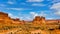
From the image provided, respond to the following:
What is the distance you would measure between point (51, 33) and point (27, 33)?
6.78m

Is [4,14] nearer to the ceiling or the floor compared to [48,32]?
nearer to the ceiling

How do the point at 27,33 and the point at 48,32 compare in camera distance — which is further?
the point at 48,32

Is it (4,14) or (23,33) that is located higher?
(4,14)

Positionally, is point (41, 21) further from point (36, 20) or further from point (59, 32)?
point (59, 32)

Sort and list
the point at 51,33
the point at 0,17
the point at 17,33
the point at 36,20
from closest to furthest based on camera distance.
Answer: the point at 17,33 → the point at 51,33 → the point at 0,17 → the point at 36,20

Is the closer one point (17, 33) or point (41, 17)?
point (17, 33)

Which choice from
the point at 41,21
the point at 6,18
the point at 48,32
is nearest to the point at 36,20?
the point at 41,21

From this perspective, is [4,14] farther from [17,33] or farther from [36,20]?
[17,33]

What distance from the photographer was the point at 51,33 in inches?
1447

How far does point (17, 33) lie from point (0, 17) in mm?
42739

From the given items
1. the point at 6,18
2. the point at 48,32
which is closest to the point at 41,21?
the point at 6,18

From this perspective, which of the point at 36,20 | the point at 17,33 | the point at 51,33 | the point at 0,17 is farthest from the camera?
the point at 36,20

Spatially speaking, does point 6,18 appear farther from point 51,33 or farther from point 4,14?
point 51,33

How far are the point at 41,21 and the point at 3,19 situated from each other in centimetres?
2609
